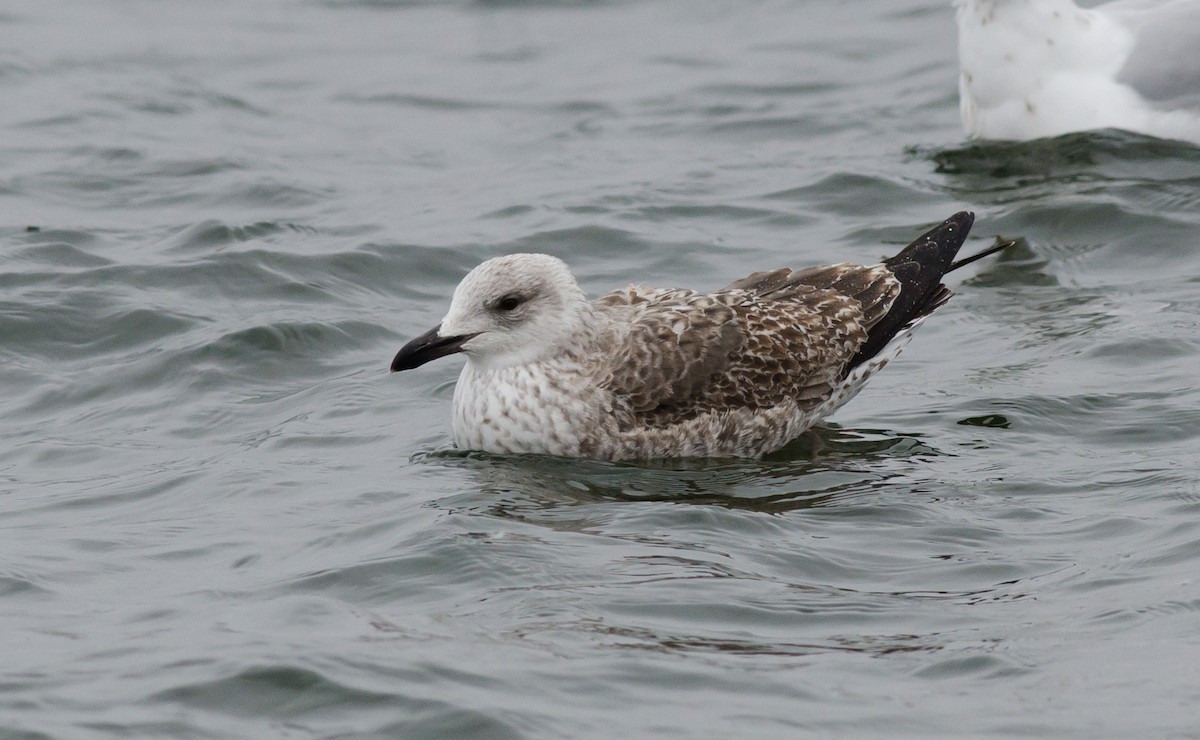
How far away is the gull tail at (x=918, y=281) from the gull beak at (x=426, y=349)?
1991 mm

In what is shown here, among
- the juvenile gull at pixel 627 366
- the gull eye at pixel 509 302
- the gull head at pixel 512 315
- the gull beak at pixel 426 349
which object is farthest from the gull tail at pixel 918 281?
the gull beak at pixel 426 349

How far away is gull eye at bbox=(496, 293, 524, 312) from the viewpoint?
8.73 metres

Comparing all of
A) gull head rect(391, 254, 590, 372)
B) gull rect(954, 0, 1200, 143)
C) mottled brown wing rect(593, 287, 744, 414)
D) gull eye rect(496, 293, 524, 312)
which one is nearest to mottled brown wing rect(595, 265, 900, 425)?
mottled brown wing rect(593, 287, 744, 414)

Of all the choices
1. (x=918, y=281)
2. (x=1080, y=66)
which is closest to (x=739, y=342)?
(x=918, y=281)

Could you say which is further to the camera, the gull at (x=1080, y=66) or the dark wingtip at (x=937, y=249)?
the gull at (x=1080, y=66)

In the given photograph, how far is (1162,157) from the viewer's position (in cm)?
1312

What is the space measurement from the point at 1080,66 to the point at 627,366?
5947mm

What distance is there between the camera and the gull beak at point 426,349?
839cm

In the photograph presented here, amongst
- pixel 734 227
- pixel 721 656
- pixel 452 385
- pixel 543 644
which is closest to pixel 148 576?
pixel 543 644

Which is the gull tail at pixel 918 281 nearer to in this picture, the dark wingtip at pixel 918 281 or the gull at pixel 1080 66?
the dark wingtip at pixel 918 281

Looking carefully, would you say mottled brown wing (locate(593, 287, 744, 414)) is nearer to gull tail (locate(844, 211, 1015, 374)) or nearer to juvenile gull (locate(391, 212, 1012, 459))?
juvenile gull (locate(391, 212, 1012, 459))

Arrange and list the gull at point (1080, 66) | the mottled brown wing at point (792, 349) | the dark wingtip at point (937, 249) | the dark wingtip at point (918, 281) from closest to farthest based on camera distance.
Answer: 1. the mottled brown wing at point (792, 349)
2. the dark wingtip at point (918, 281)
3. the dark wingtip at point (937, 249)
4. the gull at point (1080, 66)

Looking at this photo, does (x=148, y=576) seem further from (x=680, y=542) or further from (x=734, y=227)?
(x=734, y=227)

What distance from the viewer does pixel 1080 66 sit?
13398mm
